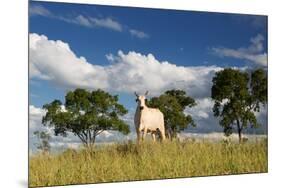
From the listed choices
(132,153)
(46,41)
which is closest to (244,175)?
(132,153)

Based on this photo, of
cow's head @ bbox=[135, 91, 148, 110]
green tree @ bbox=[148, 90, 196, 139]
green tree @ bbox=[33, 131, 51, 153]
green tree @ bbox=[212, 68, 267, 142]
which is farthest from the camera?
green tree @ bbox=[212, 68, 267, 142]

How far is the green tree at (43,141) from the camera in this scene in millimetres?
6627

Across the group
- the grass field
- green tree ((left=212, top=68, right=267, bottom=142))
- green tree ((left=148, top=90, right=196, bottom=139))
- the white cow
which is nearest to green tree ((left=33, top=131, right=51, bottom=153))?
the grass field

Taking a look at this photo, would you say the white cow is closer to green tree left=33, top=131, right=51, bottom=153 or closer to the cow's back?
the cow's back

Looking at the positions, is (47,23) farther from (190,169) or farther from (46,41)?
(190,169)

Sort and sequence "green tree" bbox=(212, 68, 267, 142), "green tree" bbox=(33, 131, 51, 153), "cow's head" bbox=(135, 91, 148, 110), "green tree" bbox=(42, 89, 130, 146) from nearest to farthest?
1. "green tree" bbox=(33, 131, 51, 153)
2. "green tree" bbox=(42, 89, 130, 146)
3. "cow's head" bbox=(135, 91, 148, 110)
4. "green tree" bbox=(212, 68, 267, 142)

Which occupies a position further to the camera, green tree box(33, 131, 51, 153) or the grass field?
the grass field

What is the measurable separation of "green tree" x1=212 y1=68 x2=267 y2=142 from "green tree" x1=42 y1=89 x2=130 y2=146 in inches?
50.2

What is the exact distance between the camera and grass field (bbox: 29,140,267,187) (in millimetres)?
6801

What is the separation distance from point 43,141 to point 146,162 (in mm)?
1307

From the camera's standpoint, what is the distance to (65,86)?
676 cm

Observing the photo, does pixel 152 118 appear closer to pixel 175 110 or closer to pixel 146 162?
pixel 175 110

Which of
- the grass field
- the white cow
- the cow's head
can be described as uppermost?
the cow's head

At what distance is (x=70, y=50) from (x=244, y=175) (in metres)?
2.64
